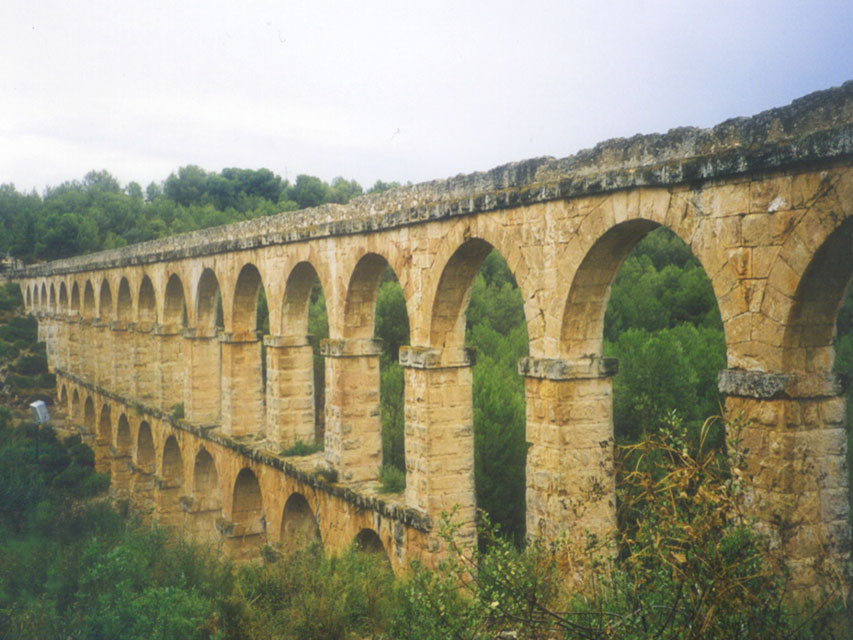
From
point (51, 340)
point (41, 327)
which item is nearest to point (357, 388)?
point (51, 340)

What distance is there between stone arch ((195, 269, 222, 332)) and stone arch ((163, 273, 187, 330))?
1.95 meters

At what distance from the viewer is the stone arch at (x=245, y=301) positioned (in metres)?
14.5

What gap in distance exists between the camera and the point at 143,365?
2092 cm

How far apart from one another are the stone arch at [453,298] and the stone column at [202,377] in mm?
8534

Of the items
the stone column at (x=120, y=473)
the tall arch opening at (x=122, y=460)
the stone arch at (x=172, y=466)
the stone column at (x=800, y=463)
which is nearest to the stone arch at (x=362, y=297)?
the stone column at (x=800, y=463)

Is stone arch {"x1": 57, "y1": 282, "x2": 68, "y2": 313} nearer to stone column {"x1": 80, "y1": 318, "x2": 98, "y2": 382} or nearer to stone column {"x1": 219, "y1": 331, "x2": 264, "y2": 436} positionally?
stone column {"x1": 80, "y1": 318, "x2": 98, "y2": 382}

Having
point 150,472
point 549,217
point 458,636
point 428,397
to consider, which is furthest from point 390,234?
point 150,472

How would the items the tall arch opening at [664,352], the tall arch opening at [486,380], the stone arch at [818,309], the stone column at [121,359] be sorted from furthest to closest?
the stone column at [121,359] → the tall arch opening at [664,352] → the tall arch opening at [486,380] → the stone arch at [818,309]

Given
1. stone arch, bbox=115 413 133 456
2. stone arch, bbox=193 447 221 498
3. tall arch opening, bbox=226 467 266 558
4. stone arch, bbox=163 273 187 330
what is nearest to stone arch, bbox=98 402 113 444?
stone arch, bbox=115 413 133 456

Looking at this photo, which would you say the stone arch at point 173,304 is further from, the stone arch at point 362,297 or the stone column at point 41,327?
the stone column at point 41,327

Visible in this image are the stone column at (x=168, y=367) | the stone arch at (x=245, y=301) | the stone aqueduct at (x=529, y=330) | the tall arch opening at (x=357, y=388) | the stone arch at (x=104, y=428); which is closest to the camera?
the stone aqueduct at (x=529, y=330)

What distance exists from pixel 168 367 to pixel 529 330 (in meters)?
13.1

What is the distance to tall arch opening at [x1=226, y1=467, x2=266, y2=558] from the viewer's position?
46.6ft

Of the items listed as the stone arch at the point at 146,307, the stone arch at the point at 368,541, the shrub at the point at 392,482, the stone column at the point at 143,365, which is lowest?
the stone arch at the point at 368,541
